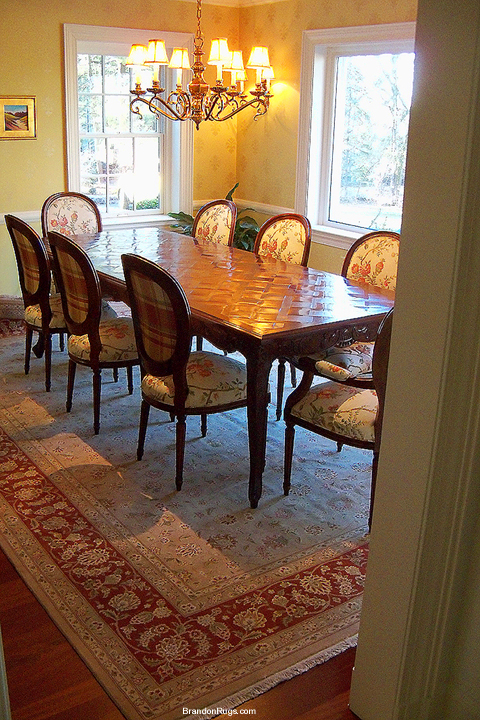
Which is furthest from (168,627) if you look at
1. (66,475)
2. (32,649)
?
(66,475)

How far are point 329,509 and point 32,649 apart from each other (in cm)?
138

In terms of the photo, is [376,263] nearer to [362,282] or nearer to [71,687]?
[362,282]

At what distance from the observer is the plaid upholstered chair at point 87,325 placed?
3709mm

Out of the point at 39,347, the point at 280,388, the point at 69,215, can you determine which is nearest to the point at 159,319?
the point at 280,388

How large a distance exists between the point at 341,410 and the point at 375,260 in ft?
4.27

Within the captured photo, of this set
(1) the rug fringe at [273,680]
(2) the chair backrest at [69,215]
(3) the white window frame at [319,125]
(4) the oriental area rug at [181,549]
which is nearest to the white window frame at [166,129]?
(2) the chair backrest at [69,215]

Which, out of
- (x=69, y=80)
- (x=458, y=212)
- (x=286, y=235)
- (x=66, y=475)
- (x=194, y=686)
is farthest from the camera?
(x=69, y=80)

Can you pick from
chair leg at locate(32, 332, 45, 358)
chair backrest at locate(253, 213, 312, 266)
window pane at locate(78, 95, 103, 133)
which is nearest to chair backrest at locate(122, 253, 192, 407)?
chair backrest at locate(253, 213, 312, 266)

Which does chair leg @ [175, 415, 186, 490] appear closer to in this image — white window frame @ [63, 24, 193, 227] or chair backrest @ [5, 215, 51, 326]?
chair backrest @ [5, 215, 51, 326]

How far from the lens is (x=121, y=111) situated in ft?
20.8

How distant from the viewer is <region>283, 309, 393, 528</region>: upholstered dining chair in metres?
3.02

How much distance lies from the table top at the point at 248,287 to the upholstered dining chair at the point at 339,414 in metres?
0.29

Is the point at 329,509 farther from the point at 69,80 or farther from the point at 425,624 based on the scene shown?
the point at 69,80

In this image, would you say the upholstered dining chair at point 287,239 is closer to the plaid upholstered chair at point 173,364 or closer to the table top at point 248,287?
the table top at point 248,287
